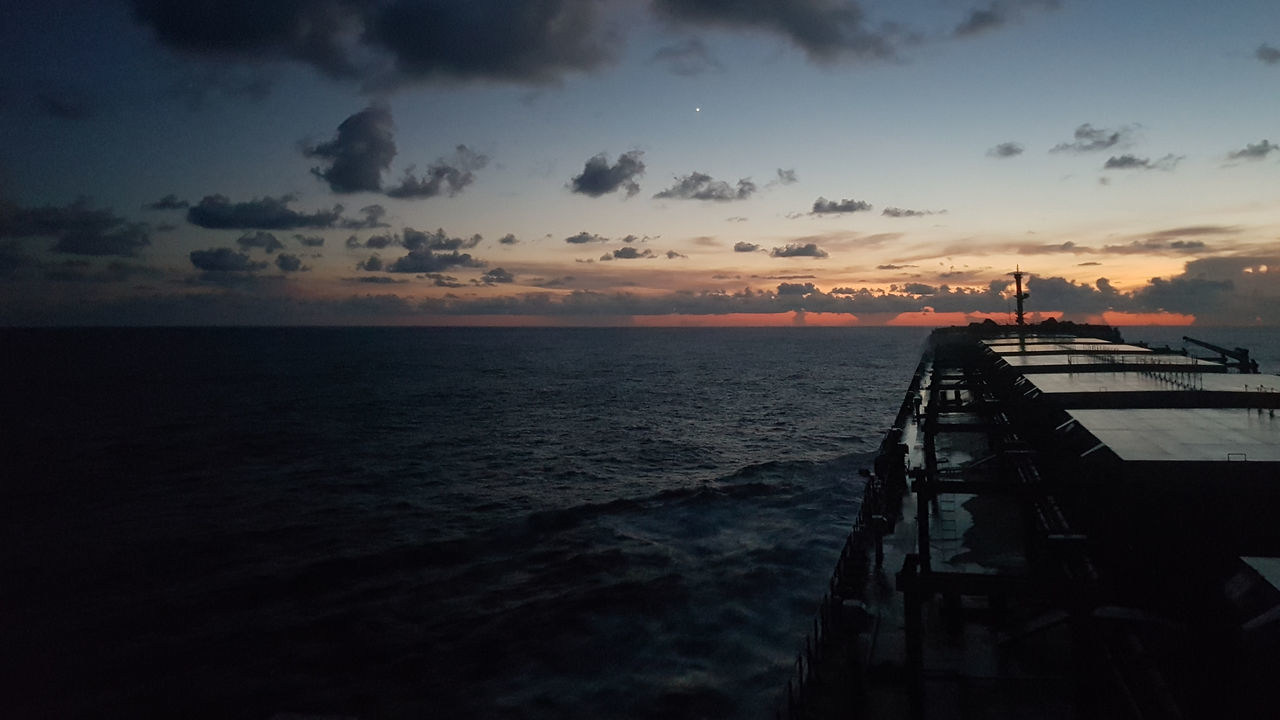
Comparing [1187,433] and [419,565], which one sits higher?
[1187,433]

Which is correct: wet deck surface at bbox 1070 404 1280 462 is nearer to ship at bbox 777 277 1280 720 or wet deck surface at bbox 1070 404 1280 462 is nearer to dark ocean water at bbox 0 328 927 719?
ship at bbox 777 277 1280 720

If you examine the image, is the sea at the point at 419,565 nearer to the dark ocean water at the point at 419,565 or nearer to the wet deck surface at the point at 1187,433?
the dark ocean water at the point at 419,565

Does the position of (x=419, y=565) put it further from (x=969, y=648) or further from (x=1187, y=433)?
(x=1187, y=433)

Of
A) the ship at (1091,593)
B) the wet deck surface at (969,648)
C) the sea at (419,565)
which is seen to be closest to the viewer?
the ship at (1091,593)

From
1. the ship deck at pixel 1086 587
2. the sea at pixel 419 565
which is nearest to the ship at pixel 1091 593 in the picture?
the ship deck at pixel 1086 587

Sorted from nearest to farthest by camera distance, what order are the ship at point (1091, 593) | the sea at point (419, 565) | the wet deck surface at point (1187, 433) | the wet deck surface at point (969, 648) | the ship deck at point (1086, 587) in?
the ship at point (1091, 593), the ship deck at point (1086, 587), the wet deck surface at point (969, 648), the wet deck surface at point (1187, 433), the sea at point (419, 565)

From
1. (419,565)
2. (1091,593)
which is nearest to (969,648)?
(1091,593)

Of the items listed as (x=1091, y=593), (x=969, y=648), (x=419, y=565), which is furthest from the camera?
(x=419, y=565)
